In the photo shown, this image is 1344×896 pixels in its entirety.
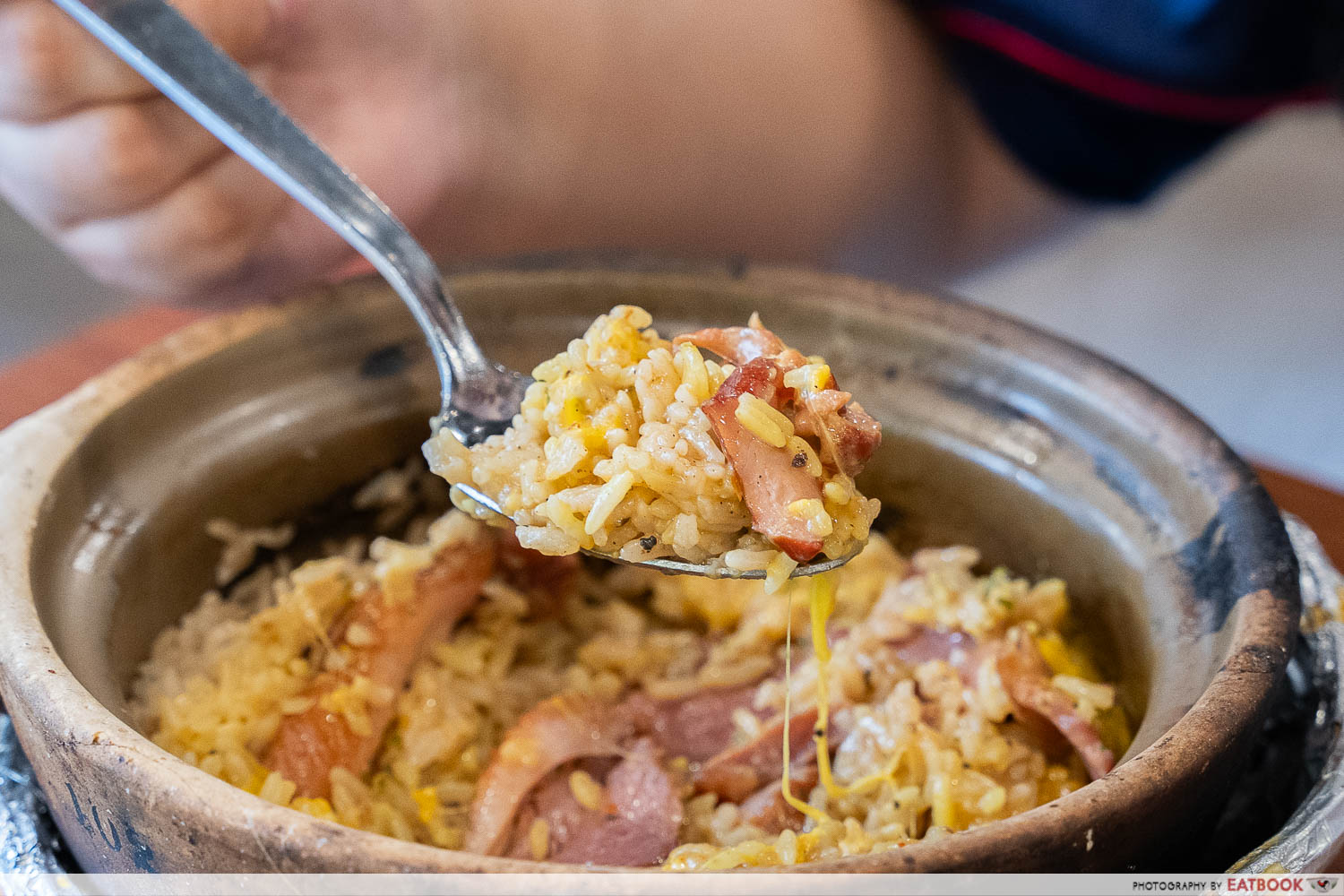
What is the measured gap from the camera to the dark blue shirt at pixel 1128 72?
2.40 m

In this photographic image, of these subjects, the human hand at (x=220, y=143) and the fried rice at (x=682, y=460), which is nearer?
the fried rice at (x=682, y=460)

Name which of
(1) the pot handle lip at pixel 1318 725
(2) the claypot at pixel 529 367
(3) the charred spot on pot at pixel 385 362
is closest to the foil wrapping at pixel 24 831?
(2) the claypot at pixel 529 367

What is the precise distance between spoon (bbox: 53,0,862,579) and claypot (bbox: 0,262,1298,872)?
8.8 inches

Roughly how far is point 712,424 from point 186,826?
63 centimetres

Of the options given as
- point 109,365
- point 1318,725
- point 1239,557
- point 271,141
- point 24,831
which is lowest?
point 109,365

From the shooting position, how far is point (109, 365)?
2.23m

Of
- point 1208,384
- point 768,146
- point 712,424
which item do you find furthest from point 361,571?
point 1208,384

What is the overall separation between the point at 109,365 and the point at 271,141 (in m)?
1.06

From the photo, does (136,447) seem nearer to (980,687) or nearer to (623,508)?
(623,508)

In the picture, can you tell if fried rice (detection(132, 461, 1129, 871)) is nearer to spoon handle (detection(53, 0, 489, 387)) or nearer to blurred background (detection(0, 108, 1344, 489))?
spoon handle (detection(53, 0, 489, 387))

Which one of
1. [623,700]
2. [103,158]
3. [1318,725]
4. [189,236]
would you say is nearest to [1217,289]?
[1318,725]

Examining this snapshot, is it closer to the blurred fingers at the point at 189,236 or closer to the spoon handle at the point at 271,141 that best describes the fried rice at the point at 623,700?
the spoon handle at the point at 271,141

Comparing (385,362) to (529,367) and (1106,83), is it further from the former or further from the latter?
(1106,83)

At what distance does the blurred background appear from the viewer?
11.8 feet
